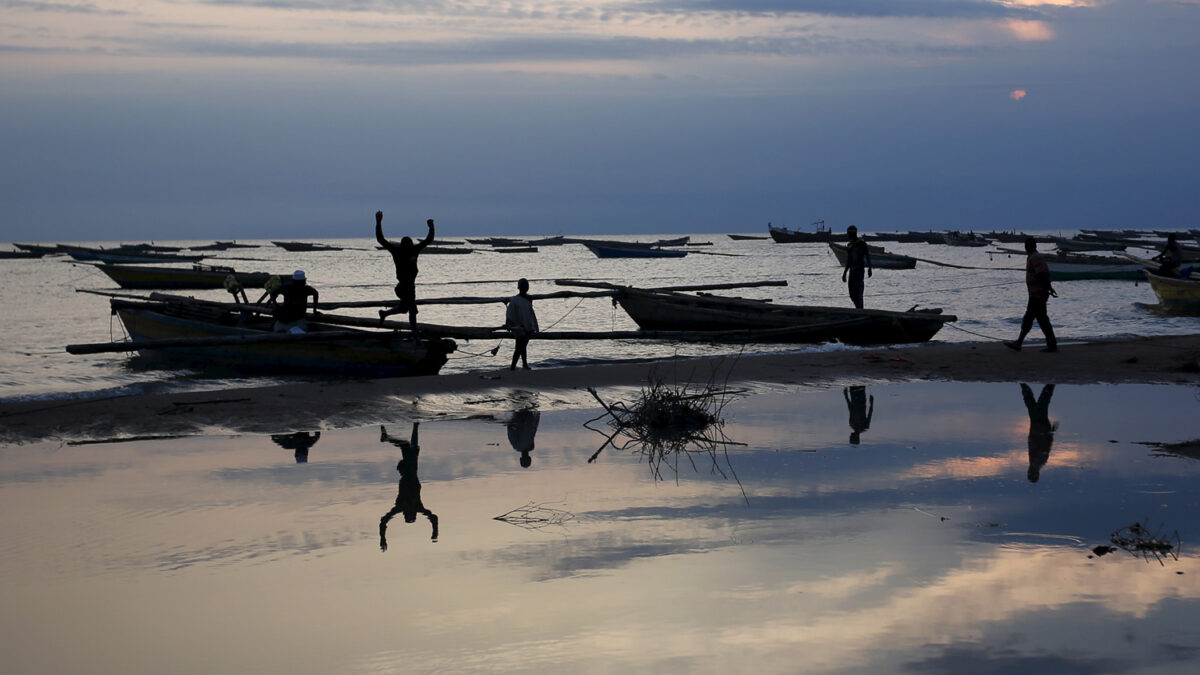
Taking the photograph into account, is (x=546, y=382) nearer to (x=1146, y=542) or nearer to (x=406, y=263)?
(x=406, y=263)

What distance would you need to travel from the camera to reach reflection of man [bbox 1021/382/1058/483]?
27.8 feet

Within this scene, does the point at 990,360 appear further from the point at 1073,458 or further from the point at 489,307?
the point at 489,307

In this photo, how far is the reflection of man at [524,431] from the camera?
31.2ft

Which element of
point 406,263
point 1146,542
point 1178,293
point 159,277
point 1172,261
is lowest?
point 159,277

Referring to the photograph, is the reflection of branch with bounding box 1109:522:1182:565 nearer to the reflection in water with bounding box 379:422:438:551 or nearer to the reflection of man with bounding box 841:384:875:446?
the reflection of man with bounding box 841:384:875:446

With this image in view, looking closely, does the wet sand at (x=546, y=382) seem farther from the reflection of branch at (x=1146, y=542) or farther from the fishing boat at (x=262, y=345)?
the reflection of branch at (x=1146, y=542)

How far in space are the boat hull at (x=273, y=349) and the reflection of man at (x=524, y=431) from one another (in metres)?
3.48

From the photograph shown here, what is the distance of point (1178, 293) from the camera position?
2517cm

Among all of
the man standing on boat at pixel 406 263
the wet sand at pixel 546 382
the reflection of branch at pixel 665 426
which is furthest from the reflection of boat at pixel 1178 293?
the man standing on boat at pixel 406 263

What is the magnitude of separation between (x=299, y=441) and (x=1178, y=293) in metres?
22.6

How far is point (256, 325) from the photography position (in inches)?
677

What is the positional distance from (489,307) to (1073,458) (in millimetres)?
34891

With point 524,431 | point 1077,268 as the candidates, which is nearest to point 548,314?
point 1077,268

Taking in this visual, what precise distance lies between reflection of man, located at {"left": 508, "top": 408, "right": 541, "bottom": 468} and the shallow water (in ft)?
0.30
